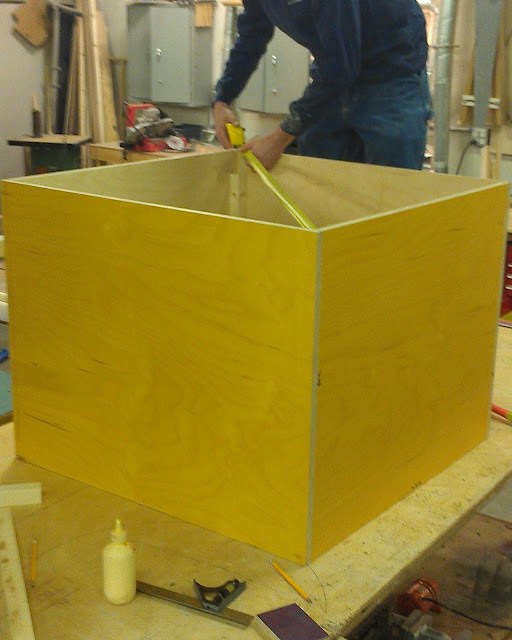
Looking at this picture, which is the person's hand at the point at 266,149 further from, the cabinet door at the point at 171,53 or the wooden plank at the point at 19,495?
the cabinet door at the point at 171,53

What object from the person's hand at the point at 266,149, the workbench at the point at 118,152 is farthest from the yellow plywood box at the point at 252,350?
the workbench at the point at 118,152

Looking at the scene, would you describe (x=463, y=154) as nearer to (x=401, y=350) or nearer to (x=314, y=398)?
(x=401, y=350)

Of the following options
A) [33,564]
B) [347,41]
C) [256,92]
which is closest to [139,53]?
[256,92]

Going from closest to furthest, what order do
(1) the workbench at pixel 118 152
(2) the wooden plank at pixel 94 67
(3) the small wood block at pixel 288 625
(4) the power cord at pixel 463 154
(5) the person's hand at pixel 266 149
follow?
(3) the small wood block at pixel 288 625 → (5) the person's hand at pixel 266 149 → (4) the power cord at pixel 463 154 → (1) the workbench at pixel 118 152 → (2) the wooden plank at pixel 94 67

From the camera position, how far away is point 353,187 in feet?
5.06

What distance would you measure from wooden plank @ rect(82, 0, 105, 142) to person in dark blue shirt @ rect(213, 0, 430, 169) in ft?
11.3

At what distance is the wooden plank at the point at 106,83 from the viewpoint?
18.0 ft

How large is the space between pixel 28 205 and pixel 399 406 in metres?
0.63

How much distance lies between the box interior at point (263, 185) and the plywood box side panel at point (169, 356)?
0.19 metres

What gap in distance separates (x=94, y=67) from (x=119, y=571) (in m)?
5.02

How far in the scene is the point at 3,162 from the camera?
5504mm

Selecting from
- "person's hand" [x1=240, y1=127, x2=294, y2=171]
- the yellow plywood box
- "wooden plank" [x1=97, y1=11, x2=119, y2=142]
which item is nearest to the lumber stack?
"wooden plank" [x1=97, y1=11, x2=119, y2=142]

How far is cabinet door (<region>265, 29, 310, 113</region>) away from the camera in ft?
14.1

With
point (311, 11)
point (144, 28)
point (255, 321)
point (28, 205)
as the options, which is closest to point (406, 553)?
point (255, 321)
